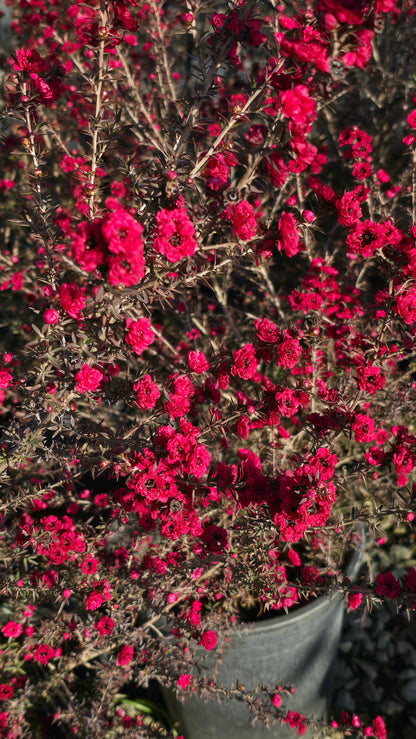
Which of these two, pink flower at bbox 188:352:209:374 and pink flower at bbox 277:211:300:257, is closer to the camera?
pink flower at bbox 277:211:300:257

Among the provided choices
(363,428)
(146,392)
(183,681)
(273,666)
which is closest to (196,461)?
(146,392)

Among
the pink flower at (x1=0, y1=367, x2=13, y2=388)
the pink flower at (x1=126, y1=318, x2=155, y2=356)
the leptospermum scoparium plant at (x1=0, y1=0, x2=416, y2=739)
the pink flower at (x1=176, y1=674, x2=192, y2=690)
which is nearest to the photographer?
the leptospermum scoparium plant at (x1=0, y1=0, x2=416, y2=739)

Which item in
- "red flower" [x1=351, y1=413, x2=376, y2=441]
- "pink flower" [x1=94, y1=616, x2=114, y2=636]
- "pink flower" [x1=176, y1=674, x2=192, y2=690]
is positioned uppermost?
"red flower" [x1=351, y1=413, x2=376, y2=441]

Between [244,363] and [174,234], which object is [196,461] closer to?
[244,363]

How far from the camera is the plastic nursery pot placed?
1.80 meters

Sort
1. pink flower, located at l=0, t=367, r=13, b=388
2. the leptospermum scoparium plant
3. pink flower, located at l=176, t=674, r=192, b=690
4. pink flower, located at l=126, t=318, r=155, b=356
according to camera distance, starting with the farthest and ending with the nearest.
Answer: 1. pink flower, located at l=176, t=674, r=192, b=690
2. pink flower, located at l=0, t=367, r=13, b=388
3. pink flower, located at l=126, t=318, r=155, b=356
4. the leptospermum scoparium plant

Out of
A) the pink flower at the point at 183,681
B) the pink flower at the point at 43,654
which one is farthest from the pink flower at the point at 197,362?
the pink flower at the point at 43,654

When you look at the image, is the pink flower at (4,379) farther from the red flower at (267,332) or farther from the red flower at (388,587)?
the red flower at (388,587)

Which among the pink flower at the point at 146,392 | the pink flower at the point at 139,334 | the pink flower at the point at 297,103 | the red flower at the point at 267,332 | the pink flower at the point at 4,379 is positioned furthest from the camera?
the pink flower at the point at 4,379

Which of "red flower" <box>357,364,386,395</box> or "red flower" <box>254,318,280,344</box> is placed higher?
"red flower" <box>254,318,280,344</box>

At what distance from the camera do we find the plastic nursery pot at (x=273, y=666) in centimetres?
180

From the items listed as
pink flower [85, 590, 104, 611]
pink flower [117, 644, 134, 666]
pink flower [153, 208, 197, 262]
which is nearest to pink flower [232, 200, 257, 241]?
pink flower [153, 208, 197, 262]

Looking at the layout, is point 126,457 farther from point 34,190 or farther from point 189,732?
point 189,732

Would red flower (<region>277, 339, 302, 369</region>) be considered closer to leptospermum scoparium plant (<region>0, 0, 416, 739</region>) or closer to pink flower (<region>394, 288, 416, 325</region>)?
leptospermum scoparium plant (<region>0, 0, 416, 739</region>)
